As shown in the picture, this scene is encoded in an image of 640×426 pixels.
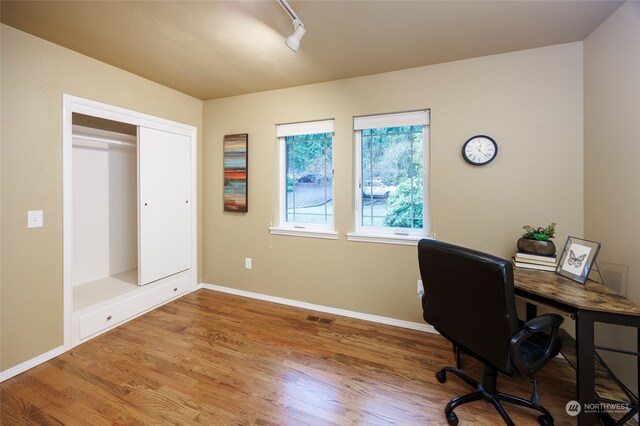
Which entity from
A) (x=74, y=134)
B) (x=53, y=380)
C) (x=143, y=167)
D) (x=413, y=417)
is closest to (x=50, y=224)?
(x=143, y=167)

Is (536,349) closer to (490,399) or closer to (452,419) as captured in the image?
(490,399)

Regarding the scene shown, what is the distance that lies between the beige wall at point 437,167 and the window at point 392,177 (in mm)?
99

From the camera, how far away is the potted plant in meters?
1.89

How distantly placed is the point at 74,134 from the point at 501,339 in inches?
162

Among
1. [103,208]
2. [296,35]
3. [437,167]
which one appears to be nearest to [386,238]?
[437,167]

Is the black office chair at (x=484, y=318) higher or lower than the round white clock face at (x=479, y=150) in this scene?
lower

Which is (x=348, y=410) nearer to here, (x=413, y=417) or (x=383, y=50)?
(x=413, y=417)

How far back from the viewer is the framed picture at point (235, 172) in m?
3.16

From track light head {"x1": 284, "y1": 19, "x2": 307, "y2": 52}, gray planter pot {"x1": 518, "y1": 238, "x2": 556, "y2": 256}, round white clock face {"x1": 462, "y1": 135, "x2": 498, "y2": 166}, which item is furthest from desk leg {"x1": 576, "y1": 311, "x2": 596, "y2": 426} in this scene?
track light head {"x1": 284, "y1": 19, "x2": 307, "y2": 52}

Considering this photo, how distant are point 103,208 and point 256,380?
2.87 m

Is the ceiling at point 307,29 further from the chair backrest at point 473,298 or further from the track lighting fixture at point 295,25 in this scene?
the chair backrest at point 473,298

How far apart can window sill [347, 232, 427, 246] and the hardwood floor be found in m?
0.83

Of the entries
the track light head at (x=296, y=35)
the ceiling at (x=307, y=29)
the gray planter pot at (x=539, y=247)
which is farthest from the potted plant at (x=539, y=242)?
the track light head at (x=296, y=35)

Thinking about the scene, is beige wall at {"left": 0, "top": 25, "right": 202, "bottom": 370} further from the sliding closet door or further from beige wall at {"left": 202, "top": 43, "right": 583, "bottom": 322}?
beige wall at {"left": 202, "top": 43, "right": 583, "bottom": 322}
